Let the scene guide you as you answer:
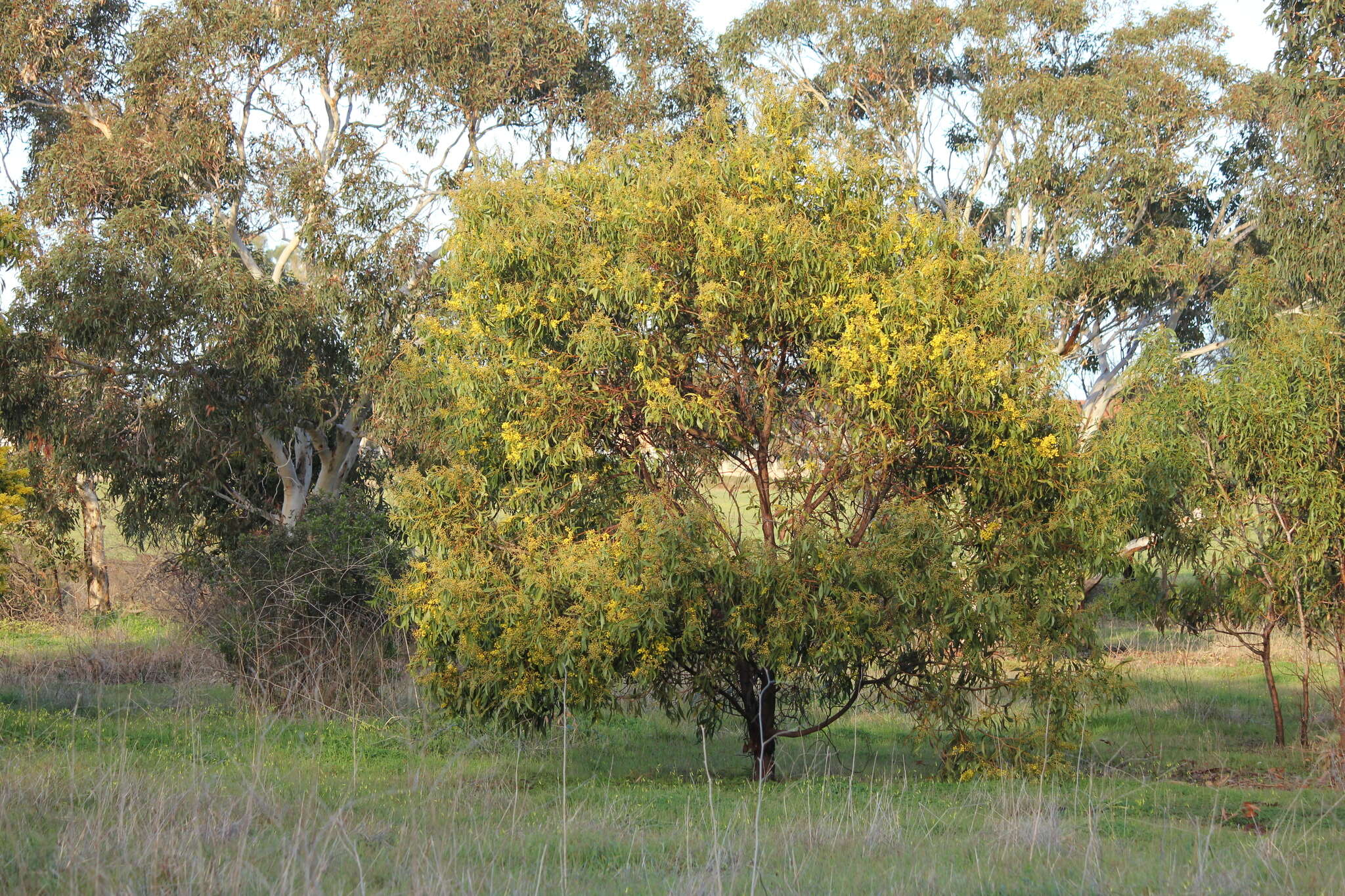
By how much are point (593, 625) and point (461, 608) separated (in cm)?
107

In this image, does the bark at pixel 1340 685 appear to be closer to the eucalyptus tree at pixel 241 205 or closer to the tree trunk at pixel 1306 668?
the tree trunk at pixel 1306 668

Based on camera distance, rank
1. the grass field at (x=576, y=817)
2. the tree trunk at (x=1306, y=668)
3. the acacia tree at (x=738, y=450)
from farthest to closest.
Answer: the tree trunk at (x=1306, y=668)
the acacia tree at (x=738, y=450)
the grass field at (x=576, y=817)

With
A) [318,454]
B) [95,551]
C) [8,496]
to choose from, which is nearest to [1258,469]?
[8,496]

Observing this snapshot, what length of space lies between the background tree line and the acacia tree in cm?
4

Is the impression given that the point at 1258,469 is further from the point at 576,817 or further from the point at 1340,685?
the point at 576,817

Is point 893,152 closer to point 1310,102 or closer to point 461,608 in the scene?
point 1310,102

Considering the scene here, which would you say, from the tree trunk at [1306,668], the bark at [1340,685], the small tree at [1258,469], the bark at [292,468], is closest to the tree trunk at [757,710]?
the small tree at [1258,469]

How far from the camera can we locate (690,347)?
31.1ft

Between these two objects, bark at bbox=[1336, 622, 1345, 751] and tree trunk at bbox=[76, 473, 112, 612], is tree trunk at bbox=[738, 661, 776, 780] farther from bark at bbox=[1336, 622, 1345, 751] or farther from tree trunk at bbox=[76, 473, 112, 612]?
tree trunk at bbox=[76, 473, 112, 612]

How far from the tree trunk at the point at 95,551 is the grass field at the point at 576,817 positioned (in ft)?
31.9

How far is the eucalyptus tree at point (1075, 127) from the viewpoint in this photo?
67.6 ft

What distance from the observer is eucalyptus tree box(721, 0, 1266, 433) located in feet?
67.6

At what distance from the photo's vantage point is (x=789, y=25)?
22672mm

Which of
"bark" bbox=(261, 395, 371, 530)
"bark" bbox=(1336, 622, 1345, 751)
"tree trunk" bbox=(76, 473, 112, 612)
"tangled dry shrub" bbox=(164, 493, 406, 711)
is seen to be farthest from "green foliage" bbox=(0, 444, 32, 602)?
"bark" bbox=(1336, 622, 1345, 751)
